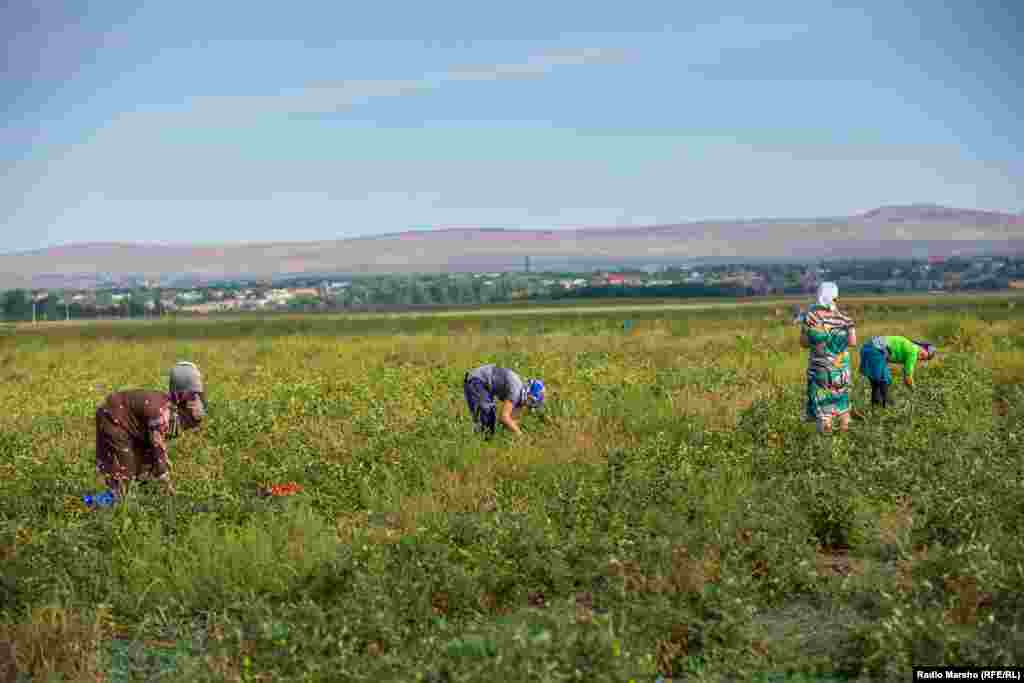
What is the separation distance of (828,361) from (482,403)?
11.3 feet

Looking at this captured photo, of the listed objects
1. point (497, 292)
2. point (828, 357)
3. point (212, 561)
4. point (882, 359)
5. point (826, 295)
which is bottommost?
point (497, 292)

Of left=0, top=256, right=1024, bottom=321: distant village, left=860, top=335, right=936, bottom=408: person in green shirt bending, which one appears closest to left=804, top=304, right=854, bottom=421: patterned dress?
left=860, top=335, right=936, bottom=408: person in green shirt bending

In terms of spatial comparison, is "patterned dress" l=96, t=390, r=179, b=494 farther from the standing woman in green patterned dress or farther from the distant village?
the distant village

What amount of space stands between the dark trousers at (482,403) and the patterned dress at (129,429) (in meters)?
3.33

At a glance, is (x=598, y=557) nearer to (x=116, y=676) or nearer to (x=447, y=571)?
(x=447, y=571)

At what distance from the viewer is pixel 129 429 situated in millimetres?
9547

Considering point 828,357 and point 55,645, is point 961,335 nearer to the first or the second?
point 828,357

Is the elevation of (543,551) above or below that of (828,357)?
below

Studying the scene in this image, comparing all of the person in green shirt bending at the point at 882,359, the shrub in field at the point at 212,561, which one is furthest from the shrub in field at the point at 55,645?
the person in green shirt bending at the point at 882,359

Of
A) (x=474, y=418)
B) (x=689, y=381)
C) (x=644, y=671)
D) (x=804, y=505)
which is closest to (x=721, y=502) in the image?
(x=804, y=505)

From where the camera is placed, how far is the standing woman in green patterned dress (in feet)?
37.8

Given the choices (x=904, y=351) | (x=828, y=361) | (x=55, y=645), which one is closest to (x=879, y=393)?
(x=904, y=351)

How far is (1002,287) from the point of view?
136 metres

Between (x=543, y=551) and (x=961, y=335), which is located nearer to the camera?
(x=543, y=551)
